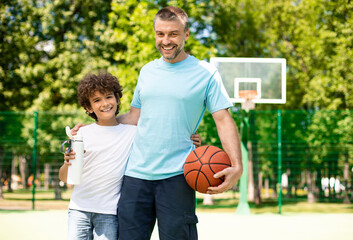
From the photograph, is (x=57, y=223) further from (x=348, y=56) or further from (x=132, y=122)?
(x=348, y=56)

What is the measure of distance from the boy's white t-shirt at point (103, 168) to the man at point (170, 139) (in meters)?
0.20

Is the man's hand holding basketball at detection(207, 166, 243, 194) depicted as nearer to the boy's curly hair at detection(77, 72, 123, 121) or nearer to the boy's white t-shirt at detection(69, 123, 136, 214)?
the boy's white t-shirt at detection(69, 123, 136, 214)

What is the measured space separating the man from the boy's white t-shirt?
0.20 m

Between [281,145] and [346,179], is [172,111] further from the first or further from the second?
[346,179]

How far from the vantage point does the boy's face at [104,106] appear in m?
2.91

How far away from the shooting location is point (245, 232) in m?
7.17

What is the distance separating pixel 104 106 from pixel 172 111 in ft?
2.14

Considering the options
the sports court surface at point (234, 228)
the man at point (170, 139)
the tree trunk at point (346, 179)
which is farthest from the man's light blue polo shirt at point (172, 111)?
the tree trunk at point (346, 179)

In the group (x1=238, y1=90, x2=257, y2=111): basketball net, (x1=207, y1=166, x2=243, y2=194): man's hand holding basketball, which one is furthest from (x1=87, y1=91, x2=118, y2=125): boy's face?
(x1=238, y1=90, x2=257, y2=111): basketball net

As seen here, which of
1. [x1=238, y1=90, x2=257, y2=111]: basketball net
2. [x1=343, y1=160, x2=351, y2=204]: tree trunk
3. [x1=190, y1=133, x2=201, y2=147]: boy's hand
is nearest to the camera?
[x1=190, y1=133, x2=201, y2=147]: boy's hand

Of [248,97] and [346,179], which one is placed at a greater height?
[248,97]

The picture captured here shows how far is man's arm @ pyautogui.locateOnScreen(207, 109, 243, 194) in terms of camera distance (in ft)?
7.82

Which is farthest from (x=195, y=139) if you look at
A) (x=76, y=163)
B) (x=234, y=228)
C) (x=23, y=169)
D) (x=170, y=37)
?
(x=23, y=169)

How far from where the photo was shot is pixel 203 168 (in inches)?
94.7
